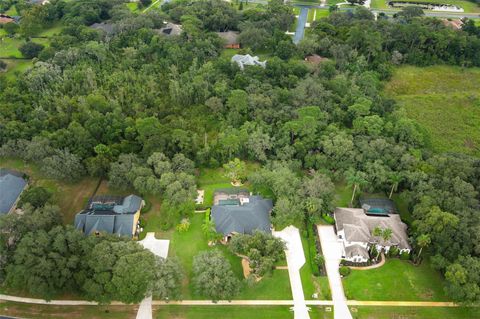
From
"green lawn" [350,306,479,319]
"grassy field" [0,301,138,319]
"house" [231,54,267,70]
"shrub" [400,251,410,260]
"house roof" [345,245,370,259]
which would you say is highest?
"house" [231,54,267,70]

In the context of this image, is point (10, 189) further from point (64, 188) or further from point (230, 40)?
point (230, 40)

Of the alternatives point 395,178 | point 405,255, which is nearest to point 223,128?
point 395,178

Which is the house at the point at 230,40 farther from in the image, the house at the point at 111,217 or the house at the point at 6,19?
the house at the point at 6,19

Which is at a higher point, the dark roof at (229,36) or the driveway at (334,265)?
the dark roof at (229,36)

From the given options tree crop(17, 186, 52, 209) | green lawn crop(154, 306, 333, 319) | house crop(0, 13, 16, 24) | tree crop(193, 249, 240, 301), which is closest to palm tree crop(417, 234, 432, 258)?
green lawn crop(154, 306, 333, 319)

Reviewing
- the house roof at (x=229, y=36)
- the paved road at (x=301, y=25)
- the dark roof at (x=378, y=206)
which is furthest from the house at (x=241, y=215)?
the paved road at (x=301, y=25)

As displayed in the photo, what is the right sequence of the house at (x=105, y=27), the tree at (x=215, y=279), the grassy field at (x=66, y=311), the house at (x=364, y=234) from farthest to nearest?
the house at (x=105, y=27)
the house at (x=364, y=234)
the grassy field at (x=66, y=311)
the tree at (x=215, y=279)

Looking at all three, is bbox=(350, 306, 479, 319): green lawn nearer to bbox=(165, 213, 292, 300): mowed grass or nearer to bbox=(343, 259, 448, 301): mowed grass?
bbox=(343, 259, 448, 301): mowed grass
